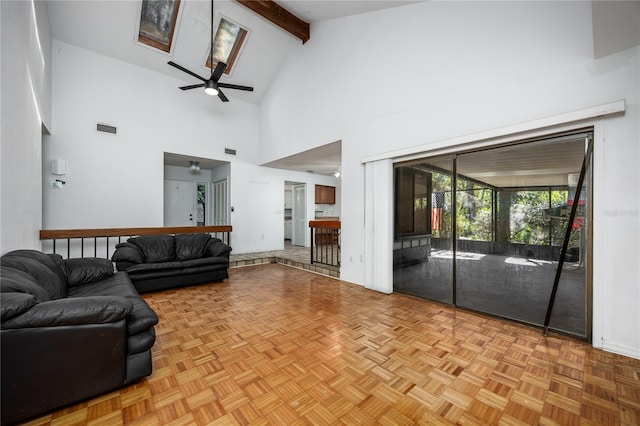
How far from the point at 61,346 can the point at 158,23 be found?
5.60m

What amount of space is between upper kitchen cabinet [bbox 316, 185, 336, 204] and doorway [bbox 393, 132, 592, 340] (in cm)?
502

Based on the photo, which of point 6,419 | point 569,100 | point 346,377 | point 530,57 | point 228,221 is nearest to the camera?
point 6,419

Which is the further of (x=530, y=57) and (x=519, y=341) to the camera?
(x=530, y=57)

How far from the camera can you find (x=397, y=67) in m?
3.65

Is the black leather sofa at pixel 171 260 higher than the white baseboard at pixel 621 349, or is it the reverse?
the black leather sofa at pixel 171 260

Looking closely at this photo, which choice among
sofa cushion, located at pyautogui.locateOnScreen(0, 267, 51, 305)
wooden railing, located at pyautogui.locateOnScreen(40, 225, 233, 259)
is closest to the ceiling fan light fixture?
wooden railing, located at pyautogui.locateOnScreen(40, 225, 233, 259)

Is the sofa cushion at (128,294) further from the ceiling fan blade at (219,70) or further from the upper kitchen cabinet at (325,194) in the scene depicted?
the upper kitchen cabinet at (325,194)

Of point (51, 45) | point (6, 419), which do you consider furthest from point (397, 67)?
point (51, 45)

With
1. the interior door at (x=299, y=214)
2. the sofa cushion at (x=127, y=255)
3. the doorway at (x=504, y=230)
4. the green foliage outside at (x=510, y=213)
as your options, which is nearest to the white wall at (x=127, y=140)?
the sofa cushion at (x=127, y=255)

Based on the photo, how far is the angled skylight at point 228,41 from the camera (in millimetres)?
4994

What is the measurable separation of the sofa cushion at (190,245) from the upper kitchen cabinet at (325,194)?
4.61m

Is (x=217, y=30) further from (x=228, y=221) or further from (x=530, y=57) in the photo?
(x=530, y=57)

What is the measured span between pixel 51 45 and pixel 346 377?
6569mm

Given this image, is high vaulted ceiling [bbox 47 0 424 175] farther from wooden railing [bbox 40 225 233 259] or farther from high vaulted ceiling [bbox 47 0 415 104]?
wooden railing [bbox 40 225 233 259]
